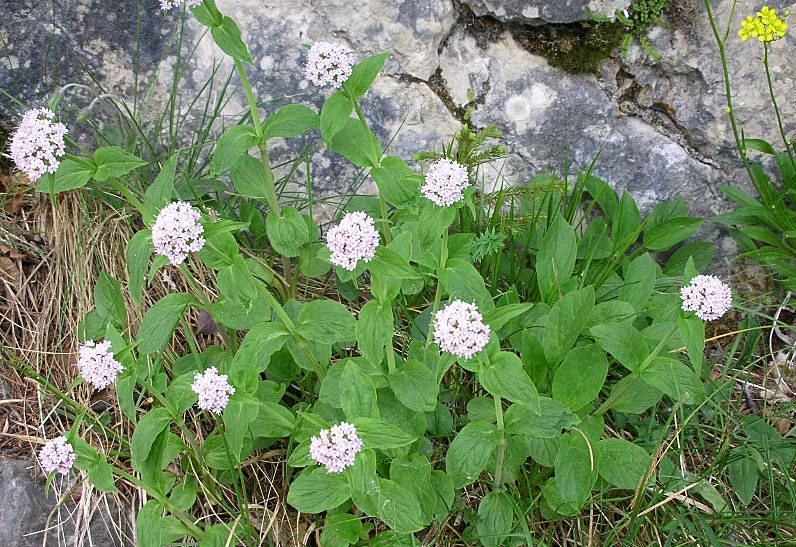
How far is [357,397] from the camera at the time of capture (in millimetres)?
2209

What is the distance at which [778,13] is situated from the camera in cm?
332

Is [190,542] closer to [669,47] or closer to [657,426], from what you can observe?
[657,426]

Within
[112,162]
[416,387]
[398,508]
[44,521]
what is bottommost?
[44,521]

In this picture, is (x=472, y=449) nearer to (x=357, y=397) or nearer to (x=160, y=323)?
(x=357, y=397)

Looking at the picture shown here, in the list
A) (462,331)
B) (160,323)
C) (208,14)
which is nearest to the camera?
(462,331)

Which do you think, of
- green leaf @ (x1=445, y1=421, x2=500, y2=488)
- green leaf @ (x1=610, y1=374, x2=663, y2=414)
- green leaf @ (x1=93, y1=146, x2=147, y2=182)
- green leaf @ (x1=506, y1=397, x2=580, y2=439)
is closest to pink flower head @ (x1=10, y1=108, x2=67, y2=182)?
green leaf @ (x1=93, y1=146, x2=147, y2=182)

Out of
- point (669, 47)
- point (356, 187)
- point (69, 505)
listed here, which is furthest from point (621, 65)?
point (69, 505)

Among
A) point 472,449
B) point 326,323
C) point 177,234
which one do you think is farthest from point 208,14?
point 472,449

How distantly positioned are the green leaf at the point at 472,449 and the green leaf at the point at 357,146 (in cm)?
97

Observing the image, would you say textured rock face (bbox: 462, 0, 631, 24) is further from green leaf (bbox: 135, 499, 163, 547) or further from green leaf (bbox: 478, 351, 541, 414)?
green leaf (bbox: 135, 499, 163, 547)

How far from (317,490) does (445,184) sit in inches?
41.1

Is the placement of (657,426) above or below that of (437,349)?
below

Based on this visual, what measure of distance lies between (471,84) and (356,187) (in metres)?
0.73

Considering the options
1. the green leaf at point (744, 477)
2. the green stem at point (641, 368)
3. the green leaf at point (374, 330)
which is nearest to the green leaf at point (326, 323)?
the green leaf at point (374, 330)
